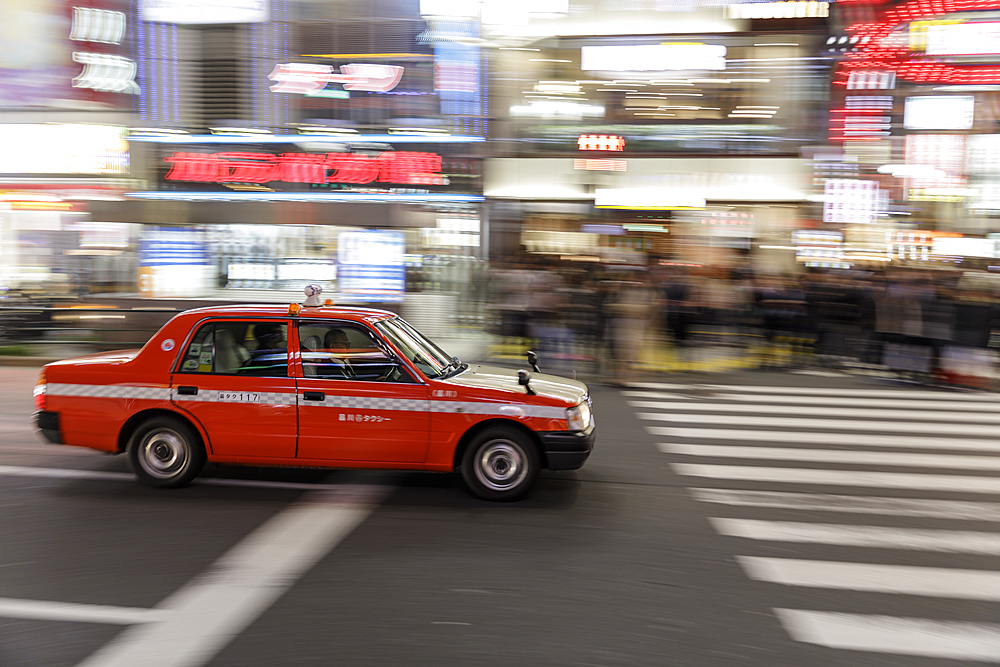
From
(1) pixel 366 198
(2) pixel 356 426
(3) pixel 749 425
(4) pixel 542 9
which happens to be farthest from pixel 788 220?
(2) pixel 356 426

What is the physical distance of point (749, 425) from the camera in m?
9.35

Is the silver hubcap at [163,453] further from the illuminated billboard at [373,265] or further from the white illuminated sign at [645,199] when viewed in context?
the white illuminated sign at [645,199]

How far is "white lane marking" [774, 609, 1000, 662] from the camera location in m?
3.77

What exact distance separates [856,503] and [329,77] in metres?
16.2

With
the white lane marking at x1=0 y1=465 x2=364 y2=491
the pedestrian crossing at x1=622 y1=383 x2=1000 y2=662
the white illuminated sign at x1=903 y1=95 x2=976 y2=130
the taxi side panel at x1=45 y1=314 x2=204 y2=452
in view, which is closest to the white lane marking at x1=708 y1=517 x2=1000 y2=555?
the pedestrian crossing at x1=622 y1=383 x2=1000 y2=662

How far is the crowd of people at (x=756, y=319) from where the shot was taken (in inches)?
515

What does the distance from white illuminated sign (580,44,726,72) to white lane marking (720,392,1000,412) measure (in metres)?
13.0

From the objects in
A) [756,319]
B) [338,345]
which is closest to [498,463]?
[338,345]

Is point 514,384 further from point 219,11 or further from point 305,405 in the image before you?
point 219,11

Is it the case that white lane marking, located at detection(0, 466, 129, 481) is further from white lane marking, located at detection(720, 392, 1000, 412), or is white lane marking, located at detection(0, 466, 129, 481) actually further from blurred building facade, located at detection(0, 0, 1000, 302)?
blurred building facade, located at detection(0, 0, 1000, 302)

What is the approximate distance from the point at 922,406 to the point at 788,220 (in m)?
11.7

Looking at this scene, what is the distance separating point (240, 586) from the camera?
4.30 meters

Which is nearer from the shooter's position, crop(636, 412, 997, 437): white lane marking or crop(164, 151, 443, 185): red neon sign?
crop(636, 412, 997, 437): white lane marking

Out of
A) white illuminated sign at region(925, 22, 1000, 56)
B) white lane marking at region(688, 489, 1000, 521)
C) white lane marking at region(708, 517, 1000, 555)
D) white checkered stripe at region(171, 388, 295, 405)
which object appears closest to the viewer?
white lane marking at region(708, 517, 1000, 555)
